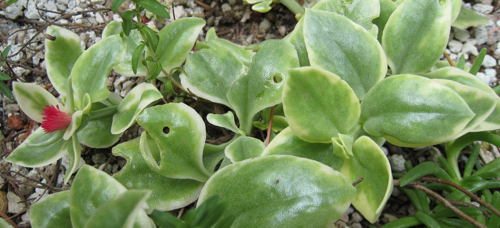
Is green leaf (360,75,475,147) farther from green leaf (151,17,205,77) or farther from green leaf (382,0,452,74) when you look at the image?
green leaf (151,17,205,77)

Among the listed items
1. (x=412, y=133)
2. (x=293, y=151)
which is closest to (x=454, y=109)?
(x=412, y=133)

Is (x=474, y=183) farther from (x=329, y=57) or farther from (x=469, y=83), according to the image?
(x=329, y=57)

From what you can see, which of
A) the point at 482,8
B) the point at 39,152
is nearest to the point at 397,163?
the point at 482,8

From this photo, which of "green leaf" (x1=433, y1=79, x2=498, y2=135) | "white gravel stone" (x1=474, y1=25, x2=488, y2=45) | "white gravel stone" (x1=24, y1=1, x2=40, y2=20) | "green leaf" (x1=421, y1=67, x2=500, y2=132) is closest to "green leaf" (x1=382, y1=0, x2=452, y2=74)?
"green leaf" (x1=421, y1=67, x2=500, y2=132)

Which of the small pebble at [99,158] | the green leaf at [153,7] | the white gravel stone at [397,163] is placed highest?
the green leaf at [153,7]

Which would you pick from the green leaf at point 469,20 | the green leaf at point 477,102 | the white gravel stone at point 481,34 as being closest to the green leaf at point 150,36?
the green leaf at point 477,102

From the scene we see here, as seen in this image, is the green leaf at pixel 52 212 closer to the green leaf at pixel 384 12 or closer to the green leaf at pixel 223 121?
the green leaf at pixel 223 121

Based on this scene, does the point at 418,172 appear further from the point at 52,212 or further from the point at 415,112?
the point at 52,212
